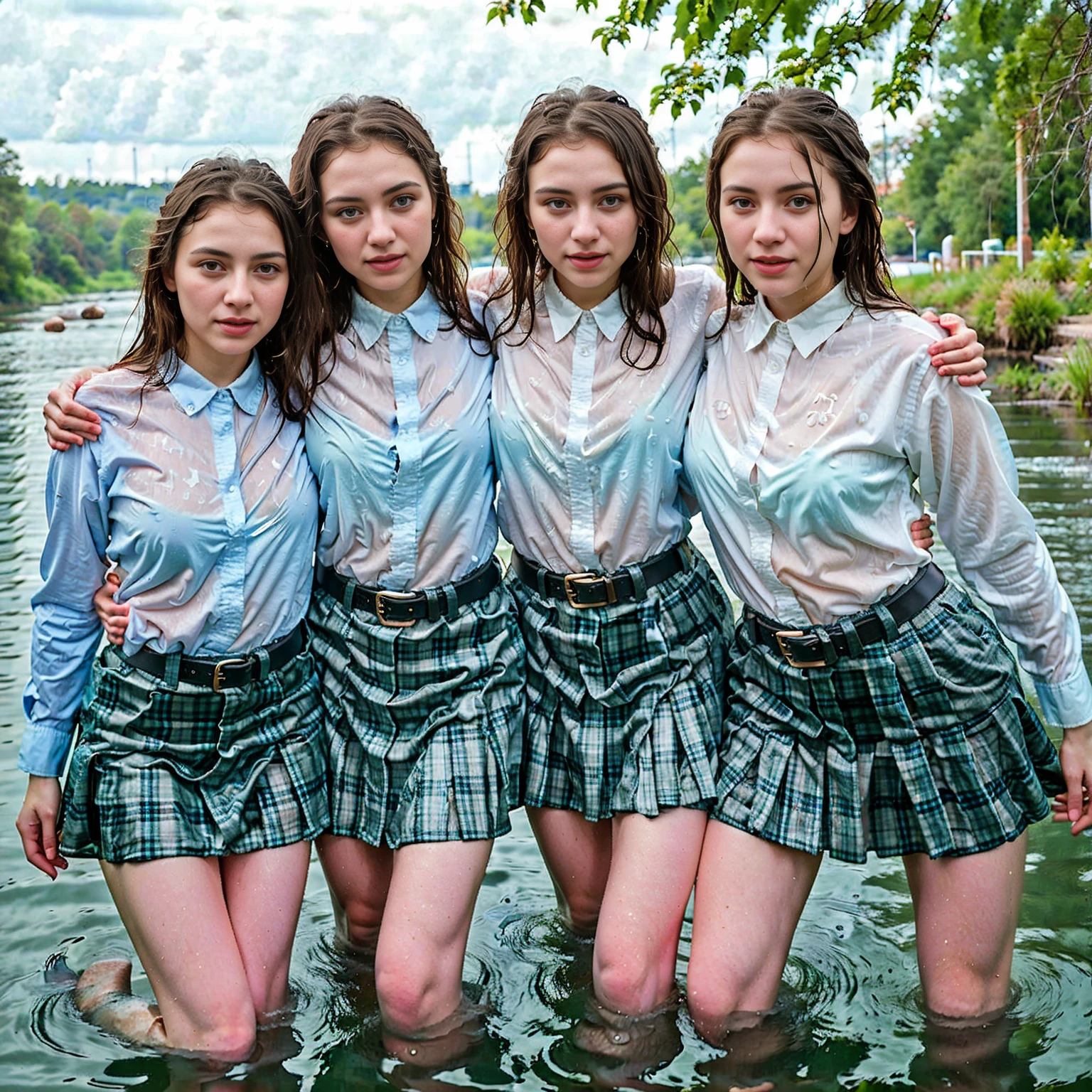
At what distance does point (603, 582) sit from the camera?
133 inches

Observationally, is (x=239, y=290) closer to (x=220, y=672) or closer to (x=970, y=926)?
(x=220, y=672)

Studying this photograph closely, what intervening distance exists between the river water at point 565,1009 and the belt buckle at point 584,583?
1.02 m

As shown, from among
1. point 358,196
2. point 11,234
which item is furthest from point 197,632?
point 11,234

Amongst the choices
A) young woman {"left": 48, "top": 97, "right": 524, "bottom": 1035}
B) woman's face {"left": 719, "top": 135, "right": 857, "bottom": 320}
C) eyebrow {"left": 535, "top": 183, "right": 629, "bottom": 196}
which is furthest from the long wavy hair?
woman's face {"left": 719, "top": 135, "right": 857, "bottom": 320}

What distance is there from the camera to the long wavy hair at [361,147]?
3408 mm

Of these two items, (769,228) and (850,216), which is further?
(850,216)

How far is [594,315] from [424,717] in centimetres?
111

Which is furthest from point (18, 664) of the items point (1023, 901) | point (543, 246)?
point (1023, 901)

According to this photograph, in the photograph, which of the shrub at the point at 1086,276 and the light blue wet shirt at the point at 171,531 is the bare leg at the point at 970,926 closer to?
the light blue wet shirt at the point at 171,531

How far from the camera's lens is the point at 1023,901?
415 cm

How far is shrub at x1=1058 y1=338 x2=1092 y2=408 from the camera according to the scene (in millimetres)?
12969

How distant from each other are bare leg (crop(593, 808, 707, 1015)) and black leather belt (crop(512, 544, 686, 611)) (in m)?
0.55

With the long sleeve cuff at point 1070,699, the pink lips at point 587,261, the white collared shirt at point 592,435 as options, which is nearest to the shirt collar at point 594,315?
the white collared shirt at point 592,435

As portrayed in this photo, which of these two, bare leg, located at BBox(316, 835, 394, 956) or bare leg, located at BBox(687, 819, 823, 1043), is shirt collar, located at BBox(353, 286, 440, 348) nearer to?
bare leg, located at BBox(316, 835, 394, 956)
